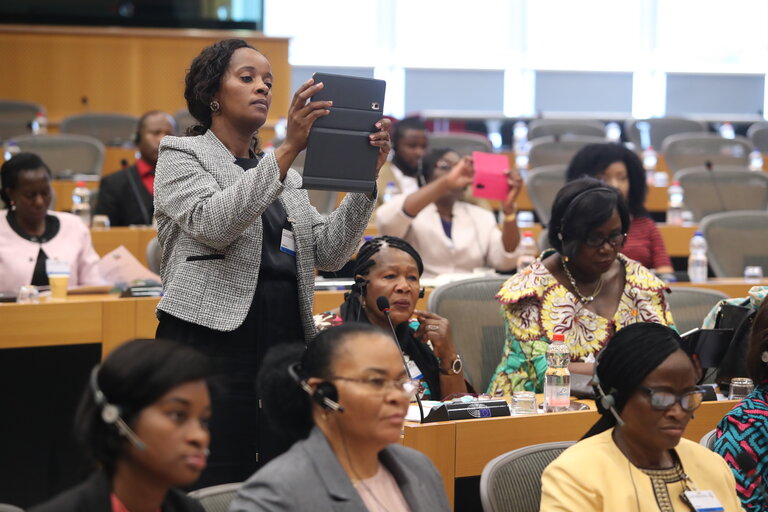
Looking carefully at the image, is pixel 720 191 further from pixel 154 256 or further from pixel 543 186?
pixel 154 256

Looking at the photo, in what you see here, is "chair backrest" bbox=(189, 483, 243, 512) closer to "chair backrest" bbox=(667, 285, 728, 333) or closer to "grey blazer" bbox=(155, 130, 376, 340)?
"grey blazer" bbox=(155, 130, 376, 340)

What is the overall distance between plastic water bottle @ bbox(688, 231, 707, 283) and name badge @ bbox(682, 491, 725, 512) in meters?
2.76

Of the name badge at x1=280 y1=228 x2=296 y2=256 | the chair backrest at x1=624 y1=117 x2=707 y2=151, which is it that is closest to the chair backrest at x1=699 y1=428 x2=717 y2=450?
the name badge at x1=280 y1=228 x2=296 y2=256

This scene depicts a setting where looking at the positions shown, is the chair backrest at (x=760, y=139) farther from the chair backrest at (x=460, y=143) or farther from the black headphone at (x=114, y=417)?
the black headphone at (x=114, y=417)

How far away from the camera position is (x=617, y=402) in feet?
7.57

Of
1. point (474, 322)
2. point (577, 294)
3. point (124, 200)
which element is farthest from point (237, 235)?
point (124, 200)

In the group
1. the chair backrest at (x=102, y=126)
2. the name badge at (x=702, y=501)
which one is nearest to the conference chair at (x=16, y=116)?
the chair backrest at (x=102, y=126)

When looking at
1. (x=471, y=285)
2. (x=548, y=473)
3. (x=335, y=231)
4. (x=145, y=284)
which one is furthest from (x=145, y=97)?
(x=548, y=473)

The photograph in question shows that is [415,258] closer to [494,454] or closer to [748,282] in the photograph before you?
[494,454]

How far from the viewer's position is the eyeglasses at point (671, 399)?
2248mm

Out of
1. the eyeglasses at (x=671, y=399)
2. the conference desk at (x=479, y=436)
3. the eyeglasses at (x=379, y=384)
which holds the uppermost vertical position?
the eyeglasses at (x=379, y=384)

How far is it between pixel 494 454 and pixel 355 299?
0.70 meters

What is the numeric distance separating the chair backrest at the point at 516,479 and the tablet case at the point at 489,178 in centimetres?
269

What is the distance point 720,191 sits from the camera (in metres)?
6.60
